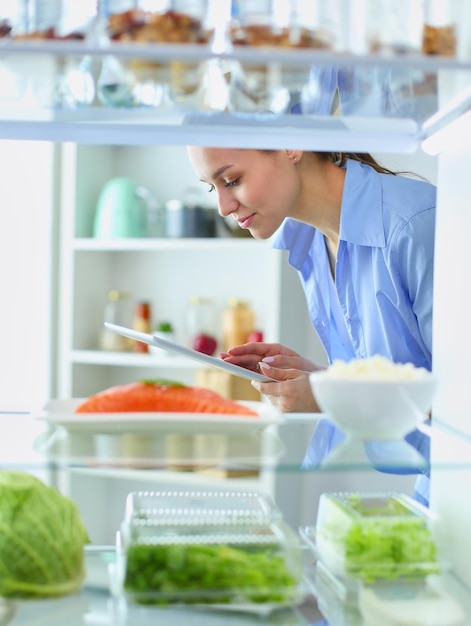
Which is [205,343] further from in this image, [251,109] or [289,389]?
[251,109]

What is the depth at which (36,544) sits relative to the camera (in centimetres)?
89

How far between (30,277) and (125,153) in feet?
2.27

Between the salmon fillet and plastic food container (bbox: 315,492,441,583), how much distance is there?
166mm

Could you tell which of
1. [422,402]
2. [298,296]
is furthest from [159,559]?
[298,296]

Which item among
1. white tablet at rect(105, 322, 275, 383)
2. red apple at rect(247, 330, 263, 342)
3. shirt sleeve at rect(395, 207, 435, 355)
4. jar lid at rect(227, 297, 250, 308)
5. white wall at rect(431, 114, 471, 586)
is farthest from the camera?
jar lid at rect(227, 297, 250, 308)

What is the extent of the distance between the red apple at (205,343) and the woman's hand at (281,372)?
64.0 inches

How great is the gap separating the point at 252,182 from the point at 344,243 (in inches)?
9.6

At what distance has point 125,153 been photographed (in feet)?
12.4

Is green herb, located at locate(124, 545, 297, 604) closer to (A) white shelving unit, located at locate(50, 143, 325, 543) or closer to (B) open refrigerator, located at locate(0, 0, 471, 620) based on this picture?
(B) open refrigerator, located at locate(0, 0, 471, 620)

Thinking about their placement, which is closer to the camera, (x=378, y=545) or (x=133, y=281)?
(x=378, y=545)

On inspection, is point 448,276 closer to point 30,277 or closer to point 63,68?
point 63,68

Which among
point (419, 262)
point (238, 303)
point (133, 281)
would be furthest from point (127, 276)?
point (419, 262)

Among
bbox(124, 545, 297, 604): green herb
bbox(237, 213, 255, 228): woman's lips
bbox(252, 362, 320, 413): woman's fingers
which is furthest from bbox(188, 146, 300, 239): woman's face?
bbox(124, 545, 297, 604): green herb

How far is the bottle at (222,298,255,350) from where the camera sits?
3.37 meters
